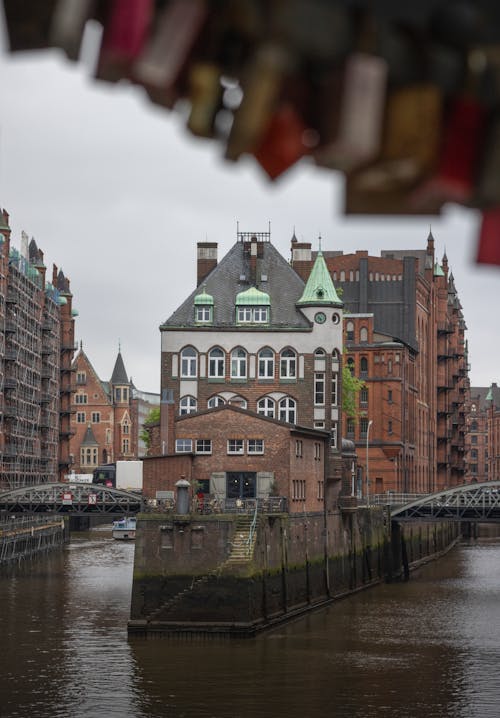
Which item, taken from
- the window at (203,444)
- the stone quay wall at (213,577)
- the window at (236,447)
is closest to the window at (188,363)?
the window at (203,444)

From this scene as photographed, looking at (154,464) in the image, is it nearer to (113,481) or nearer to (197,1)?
(197,1)

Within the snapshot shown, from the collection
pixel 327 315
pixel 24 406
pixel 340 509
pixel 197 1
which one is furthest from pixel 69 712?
pixel 24 406

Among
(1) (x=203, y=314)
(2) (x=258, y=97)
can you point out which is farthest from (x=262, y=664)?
(2) (x=258, y=97)

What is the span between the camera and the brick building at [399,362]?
431 feet

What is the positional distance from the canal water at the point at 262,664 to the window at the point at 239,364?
63.2ft

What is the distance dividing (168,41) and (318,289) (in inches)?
3507

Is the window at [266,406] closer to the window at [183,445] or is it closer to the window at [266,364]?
the window at [266,364]

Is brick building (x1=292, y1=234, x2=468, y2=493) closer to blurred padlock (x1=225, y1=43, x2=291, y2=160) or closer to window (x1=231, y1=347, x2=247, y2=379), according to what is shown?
window (x1=231, y1=347, x2=247, y2=379)

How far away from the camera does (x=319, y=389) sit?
90.1 m

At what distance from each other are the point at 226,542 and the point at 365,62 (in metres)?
56.7

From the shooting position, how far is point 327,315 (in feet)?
301

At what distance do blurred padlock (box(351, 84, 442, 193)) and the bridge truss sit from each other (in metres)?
84.7

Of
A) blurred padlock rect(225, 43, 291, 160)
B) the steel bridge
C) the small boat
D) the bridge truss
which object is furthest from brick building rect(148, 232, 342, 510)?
blurred padlock rect(225, 43, 291, 160)

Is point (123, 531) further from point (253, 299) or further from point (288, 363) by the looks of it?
point (288, 363)
